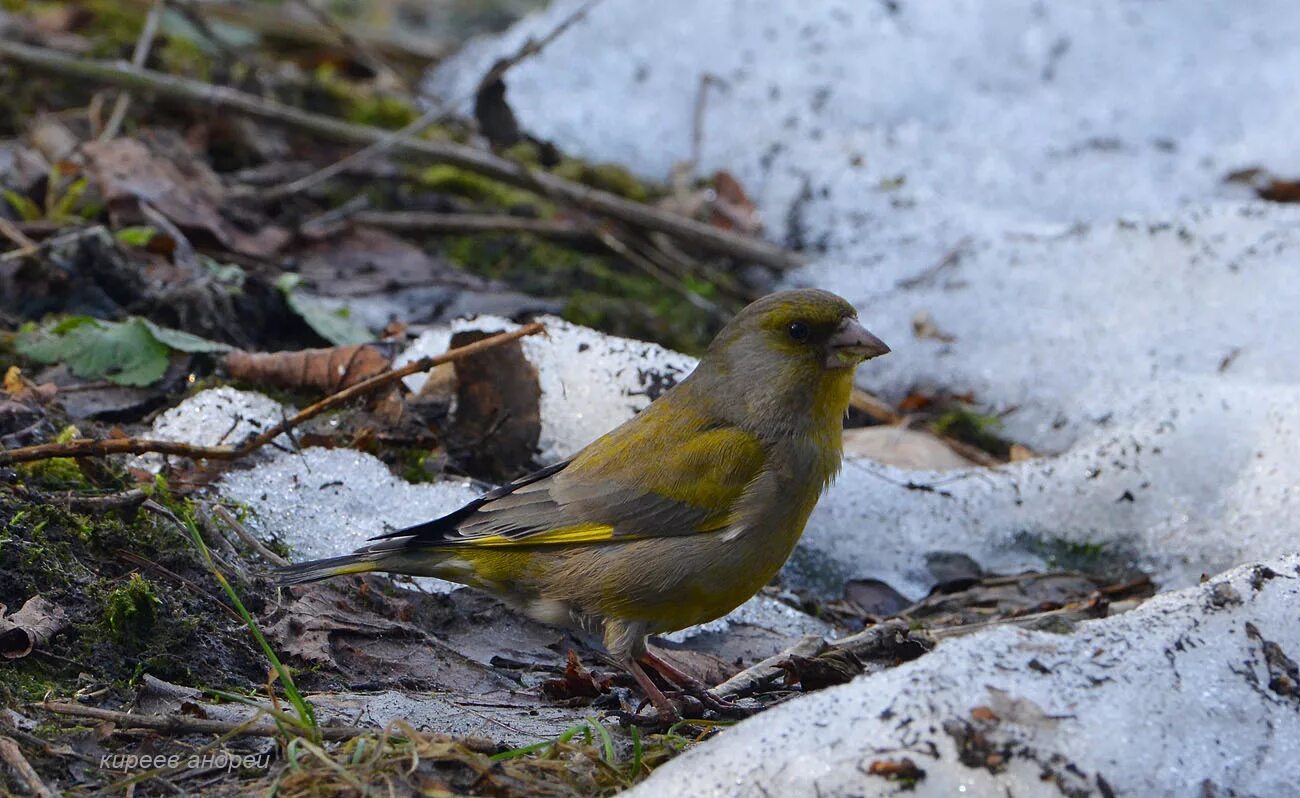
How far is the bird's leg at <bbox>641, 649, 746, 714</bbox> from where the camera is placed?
3570 mm

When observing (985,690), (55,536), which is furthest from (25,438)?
(985,690)

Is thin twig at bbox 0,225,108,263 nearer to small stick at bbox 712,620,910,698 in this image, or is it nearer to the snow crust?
small stick at bbox 712,620,910,698

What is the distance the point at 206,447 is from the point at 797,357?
5.86ft

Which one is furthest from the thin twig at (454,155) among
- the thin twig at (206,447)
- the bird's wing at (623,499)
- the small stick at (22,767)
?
the small stick at (22,767)

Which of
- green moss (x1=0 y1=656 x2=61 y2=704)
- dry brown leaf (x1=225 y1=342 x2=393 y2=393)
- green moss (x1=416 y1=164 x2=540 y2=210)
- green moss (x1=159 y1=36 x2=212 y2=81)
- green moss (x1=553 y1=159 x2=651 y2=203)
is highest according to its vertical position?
green moss (x1=159 y1=36 x2=212 y2=81)

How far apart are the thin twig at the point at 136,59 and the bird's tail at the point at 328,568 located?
343 cm

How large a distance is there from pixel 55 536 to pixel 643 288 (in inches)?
143

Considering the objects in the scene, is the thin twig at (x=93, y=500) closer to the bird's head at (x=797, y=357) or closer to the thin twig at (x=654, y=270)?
the bird's head at (x=797, y=357)

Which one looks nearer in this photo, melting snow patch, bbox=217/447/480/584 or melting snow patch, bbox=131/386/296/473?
melting snow patch, bbox=217/447/480/584

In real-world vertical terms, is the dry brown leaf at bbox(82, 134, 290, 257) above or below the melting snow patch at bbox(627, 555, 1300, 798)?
above

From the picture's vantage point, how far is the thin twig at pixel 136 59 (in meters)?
6.63

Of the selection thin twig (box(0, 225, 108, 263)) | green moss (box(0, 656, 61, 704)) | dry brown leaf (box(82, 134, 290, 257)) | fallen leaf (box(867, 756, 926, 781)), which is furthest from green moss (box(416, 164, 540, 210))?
fallen leaf (box(867, 756, 926, 781))

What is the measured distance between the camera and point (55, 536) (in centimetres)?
356

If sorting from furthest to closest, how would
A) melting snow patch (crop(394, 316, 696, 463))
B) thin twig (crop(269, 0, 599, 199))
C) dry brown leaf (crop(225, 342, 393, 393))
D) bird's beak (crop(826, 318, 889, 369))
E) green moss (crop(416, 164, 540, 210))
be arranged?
green moss (crop(416, 164, 540, 210)) < thin twig (crop(269, 0, 599, 199)) < melting snow patch (crop(394, 316, 696, 463)) < dry brown leaf (crop(225, 342, 393, 393)) < bird's beak (crop(826, 318, 889, 369))
